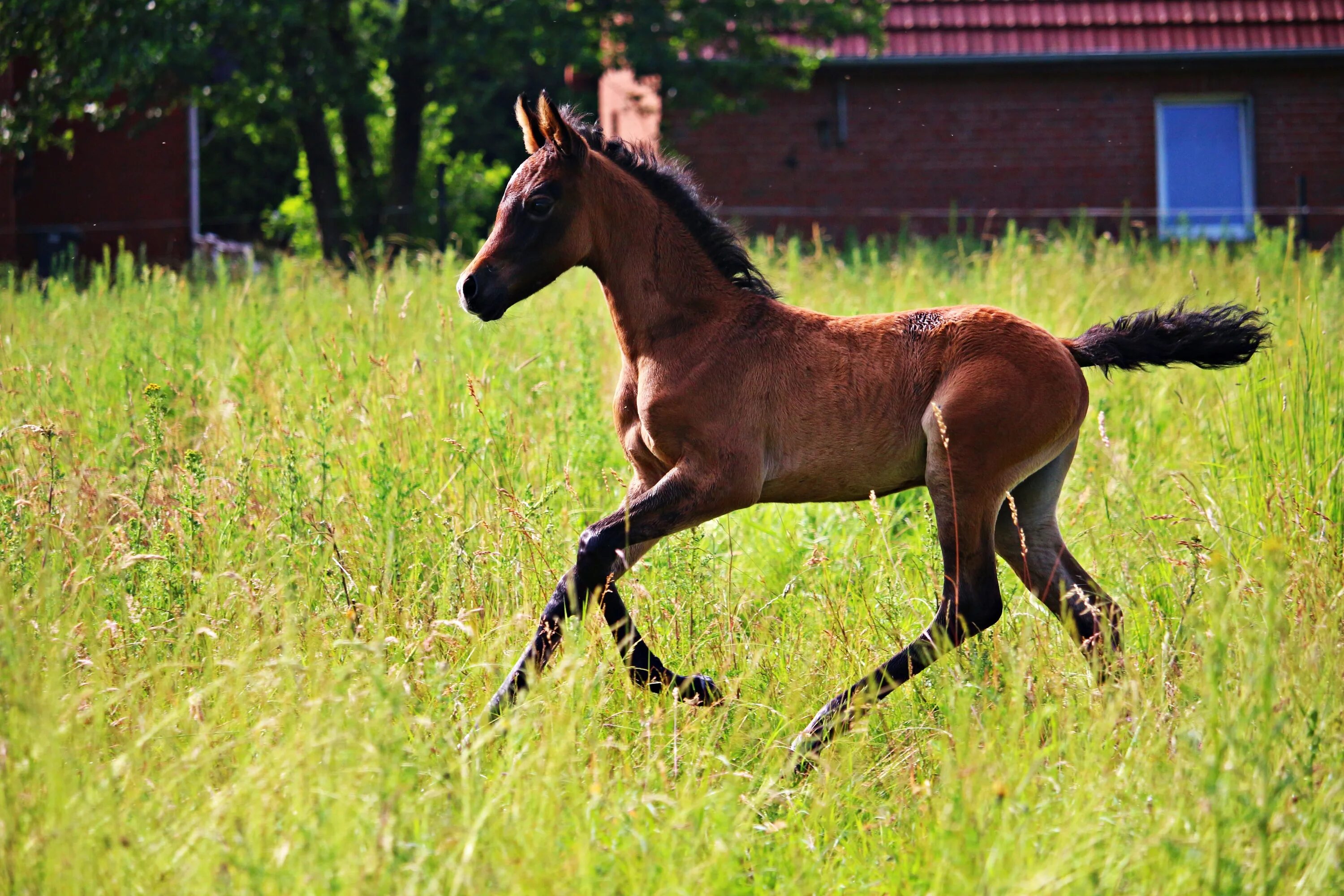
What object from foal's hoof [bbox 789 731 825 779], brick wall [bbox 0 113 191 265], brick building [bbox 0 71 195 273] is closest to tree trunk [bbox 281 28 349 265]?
brick building [bbox 0 71 195 273]

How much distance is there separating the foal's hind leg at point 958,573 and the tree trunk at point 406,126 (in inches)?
527

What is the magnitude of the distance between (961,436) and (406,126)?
14.6 m

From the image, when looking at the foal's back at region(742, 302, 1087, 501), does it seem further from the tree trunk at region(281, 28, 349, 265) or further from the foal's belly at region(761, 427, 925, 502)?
the tree trunk at region(281, 28, 349, 265)

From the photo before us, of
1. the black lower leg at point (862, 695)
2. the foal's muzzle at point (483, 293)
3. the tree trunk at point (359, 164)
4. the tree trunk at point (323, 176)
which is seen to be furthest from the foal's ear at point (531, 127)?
the tree trunk at point (359, 164)

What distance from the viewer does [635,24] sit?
15.2 metres

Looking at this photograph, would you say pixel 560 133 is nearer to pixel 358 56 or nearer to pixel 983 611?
pixel 983 611

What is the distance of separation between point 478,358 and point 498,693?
333 centimetres

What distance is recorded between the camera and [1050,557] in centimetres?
423

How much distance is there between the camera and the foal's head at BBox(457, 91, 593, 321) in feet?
13.0

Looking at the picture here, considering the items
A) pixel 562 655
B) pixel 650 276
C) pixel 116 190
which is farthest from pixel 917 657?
pixel 116 190

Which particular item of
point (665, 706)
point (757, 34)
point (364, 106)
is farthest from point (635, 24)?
point (665, 706)

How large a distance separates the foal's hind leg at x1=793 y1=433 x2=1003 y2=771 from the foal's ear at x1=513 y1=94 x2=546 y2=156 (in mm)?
1647

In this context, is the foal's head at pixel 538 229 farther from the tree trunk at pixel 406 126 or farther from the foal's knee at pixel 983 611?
the tree trunk at pixel 406 126

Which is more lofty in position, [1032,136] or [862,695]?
[1032,136]
